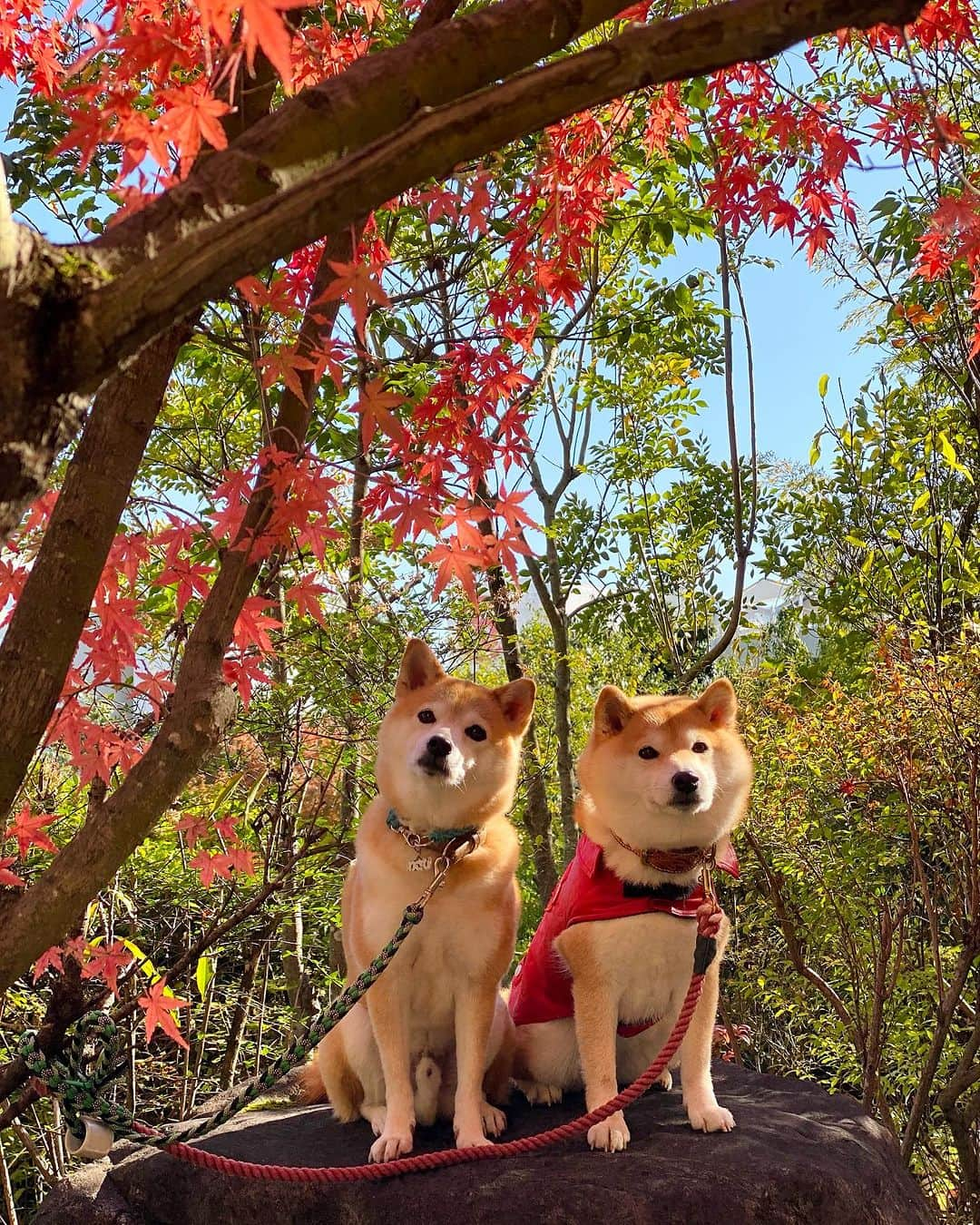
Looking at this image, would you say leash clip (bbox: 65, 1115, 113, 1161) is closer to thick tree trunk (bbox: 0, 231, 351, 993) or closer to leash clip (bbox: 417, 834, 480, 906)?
thick tree trunk (bbox: 0, 231, 351, 993)

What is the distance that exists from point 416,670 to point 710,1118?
1444 mm

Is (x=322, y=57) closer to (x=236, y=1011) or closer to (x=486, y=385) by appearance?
(x=486, y=385)

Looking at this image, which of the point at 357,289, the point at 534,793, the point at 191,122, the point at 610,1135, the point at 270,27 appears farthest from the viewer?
the point at 534,793

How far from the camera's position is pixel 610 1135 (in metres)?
2.43

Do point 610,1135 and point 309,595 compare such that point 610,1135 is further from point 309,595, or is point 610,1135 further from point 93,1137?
point 309,595

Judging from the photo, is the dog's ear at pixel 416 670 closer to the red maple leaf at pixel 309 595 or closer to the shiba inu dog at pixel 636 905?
the red maple leaf at pixel 309 595

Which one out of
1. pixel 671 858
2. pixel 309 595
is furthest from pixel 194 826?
pixel 671 858

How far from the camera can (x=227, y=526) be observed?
2.52 metres

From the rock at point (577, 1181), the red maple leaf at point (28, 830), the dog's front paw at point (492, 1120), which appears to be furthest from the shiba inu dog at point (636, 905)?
the red maple leaf at point (28, 830)

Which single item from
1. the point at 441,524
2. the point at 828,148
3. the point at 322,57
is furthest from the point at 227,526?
the point at 828,148

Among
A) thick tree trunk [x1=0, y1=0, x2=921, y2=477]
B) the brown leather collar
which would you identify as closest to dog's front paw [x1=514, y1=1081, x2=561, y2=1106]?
the brown leather collar

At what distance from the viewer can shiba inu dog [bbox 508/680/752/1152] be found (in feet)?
8.40

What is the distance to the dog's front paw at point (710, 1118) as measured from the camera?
253cm

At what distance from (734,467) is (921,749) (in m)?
1.53
